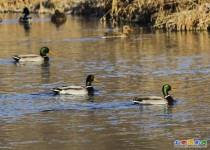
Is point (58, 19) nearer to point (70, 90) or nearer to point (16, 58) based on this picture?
point (16, 58)

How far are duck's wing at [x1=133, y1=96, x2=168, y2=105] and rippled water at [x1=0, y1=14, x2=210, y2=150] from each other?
0.62 ft

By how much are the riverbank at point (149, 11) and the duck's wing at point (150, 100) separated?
72.6ft

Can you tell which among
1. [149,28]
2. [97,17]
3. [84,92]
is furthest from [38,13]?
[84,92]

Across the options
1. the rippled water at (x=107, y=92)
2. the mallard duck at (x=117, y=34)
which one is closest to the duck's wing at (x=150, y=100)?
the rippled water at (x=107, y=92)

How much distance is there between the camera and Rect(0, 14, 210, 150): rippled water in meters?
17.8

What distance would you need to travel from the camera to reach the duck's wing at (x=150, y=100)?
21.5 m

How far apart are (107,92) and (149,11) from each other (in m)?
25.2

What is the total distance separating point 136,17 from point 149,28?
4.65 meters

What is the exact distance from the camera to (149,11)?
4884cm

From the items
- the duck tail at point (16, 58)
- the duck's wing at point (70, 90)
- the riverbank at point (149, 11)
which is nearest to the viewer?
the duck's wing at point (70, 90)

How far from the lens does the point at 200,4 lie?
45219 mm

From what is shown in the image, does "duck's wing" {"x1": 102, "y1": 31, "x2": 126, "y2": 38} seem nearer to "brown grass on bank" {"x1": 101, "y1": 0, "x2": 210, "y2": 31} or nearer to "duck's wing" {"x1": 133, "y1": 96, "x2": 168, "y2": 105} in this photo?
"brown grass on bank" {"x1": 101, "y1": 0, "x2": 210, "y2": 31}

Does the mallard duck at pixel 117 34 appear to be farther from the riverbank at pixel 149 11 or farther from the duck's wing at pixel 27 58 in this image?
the duck's wing at pixel 27 58

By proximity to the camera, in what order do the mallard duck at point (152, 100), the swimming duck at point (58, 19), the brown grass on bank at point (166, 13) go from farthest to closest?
the swimming duck at point (58, 19), the brown grass on bank at point (166, 13), the mallard duck at point (152, 100)
